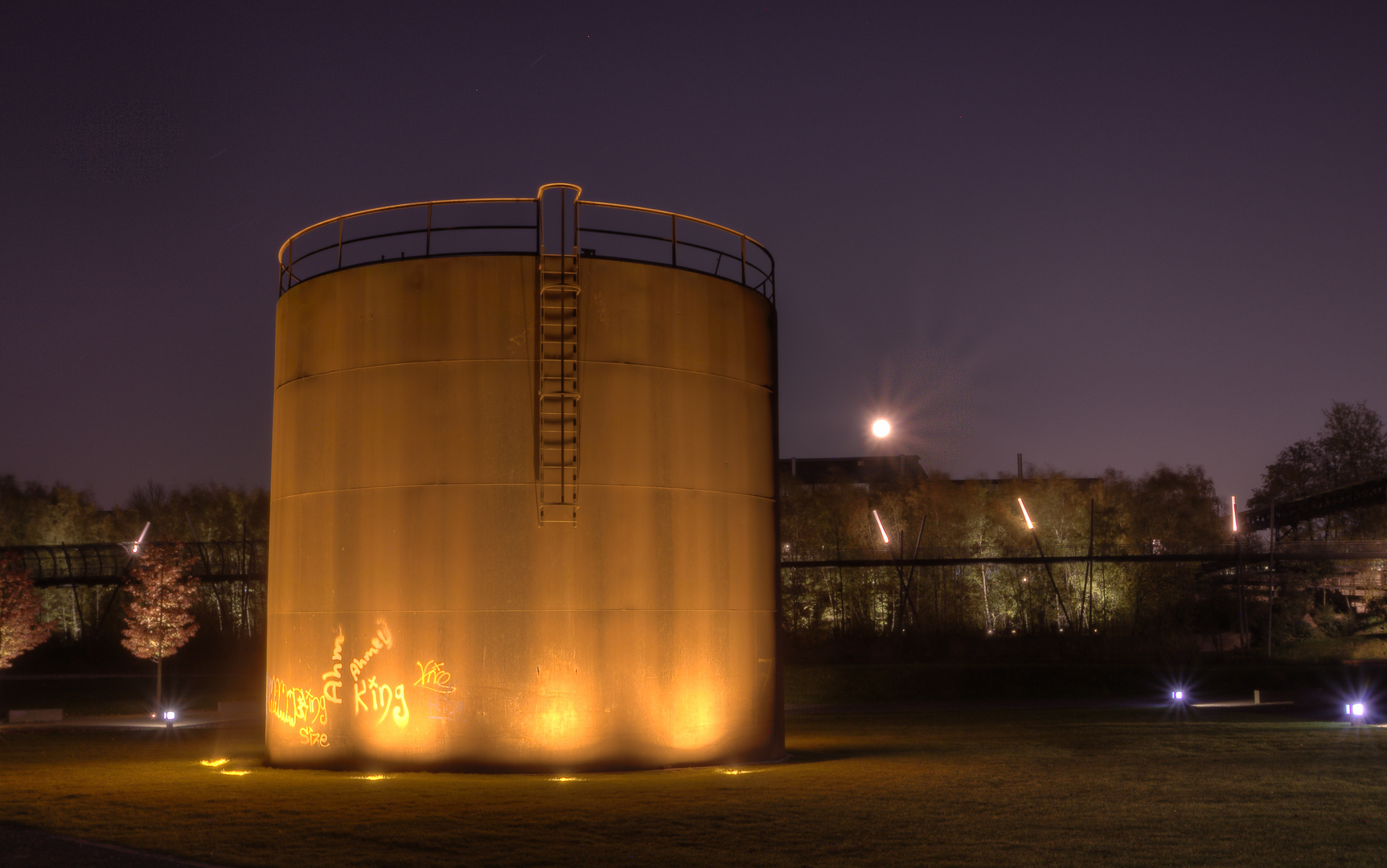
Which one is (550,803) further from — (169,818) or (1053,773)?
(1053,773)

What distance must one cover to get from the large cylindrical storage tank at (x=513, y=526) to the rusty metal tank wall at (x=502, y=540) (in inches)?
1.4

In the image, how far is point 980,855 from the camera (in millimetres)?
10836

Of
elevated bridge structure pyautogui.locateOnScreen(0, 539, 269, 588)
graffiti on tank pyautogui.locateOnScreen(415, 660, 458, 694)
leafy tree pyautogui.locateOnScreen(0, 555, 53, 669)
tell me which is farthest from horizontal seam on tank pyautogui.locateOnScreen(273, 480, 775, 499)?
elevated bridge structure pyautogui.locateOnScreen(0, 539, 269, 588)

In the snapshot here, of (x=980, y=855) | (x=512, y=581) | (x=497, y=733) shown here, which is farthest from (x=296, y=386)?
(x=980, y=855)

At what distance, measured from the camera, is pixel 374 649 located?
1742 cm

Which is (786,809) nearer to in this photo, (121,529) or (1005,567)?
(1005,567)

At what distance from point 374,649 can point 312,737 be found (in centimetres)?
212

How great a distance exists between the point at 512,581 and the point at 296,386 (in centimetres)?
538

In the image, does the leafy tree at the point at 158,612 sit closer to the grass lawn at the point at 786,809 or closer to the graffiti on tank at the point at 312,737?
the grass lawn at the point at 786,809

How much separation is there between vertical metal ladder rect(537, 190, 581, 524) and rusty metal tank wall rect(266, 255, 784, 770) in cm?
19

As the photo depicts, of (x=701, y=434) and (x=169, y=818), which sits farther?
(x=701, y=434)

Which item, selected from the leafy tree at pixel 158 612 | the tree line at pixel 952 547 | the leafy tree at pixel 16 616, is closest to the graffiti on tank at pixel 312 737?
the leafy tree at pixel 158 612

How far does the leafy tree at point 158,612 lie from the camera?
3700 centimetres

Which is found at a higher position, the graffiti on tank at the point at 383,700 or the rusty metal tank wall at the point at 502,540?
the rusty metal tank wall at the point at 502,540
